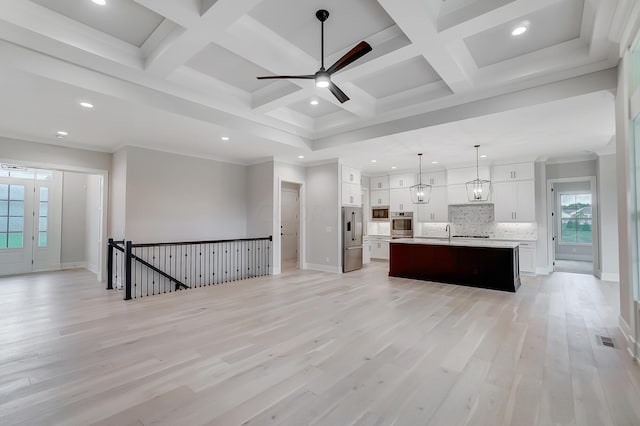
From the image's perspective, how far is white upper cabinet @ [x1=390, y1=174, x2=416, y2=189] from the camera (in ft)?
30.8

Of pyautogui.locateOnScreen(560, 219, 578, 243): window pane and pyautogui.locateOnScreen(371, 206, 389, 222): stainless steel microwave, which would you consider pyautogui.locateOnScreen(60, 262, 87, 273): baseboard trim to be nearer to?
pyautogui.locateOnScreen(371, 206, 389, 222): stainless steel microwave

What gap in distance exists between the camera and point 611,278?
6711 millimetres

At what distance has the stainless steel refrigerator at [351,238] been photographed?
7684mm

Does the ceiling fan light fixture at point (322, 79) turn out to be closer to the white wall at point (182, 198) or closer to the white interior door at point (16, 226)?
the white wall at point (182, 198)

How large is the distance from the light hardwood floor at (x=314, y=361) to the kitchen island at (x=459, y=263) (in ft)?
2.63

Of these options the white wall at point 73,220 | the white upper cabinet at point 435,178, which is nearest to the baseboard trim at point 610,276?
the white upper cabinet at point 435,178

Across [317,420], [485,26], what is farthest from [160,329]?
[485,26]

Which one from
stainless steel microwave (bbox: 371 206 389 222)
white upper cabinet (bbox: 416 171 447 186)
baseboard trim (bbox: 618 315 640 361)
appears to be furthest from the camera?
stainless steel microwave (bbox: 371 206 389 222)

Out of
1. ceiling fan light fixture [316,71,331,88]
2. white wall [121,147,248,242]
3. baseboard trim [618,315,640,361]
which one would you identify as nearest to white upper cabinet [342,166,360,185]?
white wall [121,147,248,242]

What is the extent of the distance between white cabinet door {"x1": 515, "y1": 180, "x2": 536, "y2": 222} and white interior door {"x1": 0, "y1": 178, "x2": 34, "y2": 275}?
12787mm

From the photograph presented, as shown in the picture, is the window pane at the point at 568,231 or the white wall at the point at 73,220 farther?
the window pane at the point at 568,231

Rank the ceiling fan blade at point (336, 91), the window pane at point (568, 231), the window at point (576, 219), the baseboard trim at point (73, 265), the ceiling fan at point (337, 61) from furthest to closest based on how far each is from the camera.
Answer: the window pane at point (568, 231), the window at point (576, 219), the baseboard trim at point (73, 265), the ceiling fan blade at point (336, 91), the ceiling fan at point (337, 61)

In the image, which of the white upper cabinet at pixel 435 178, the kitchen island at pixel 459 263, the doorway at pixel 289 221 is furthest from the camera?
the doorway at pixel 289 221

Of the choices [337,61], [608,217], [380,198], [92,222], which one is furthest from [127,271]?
[608,217]
